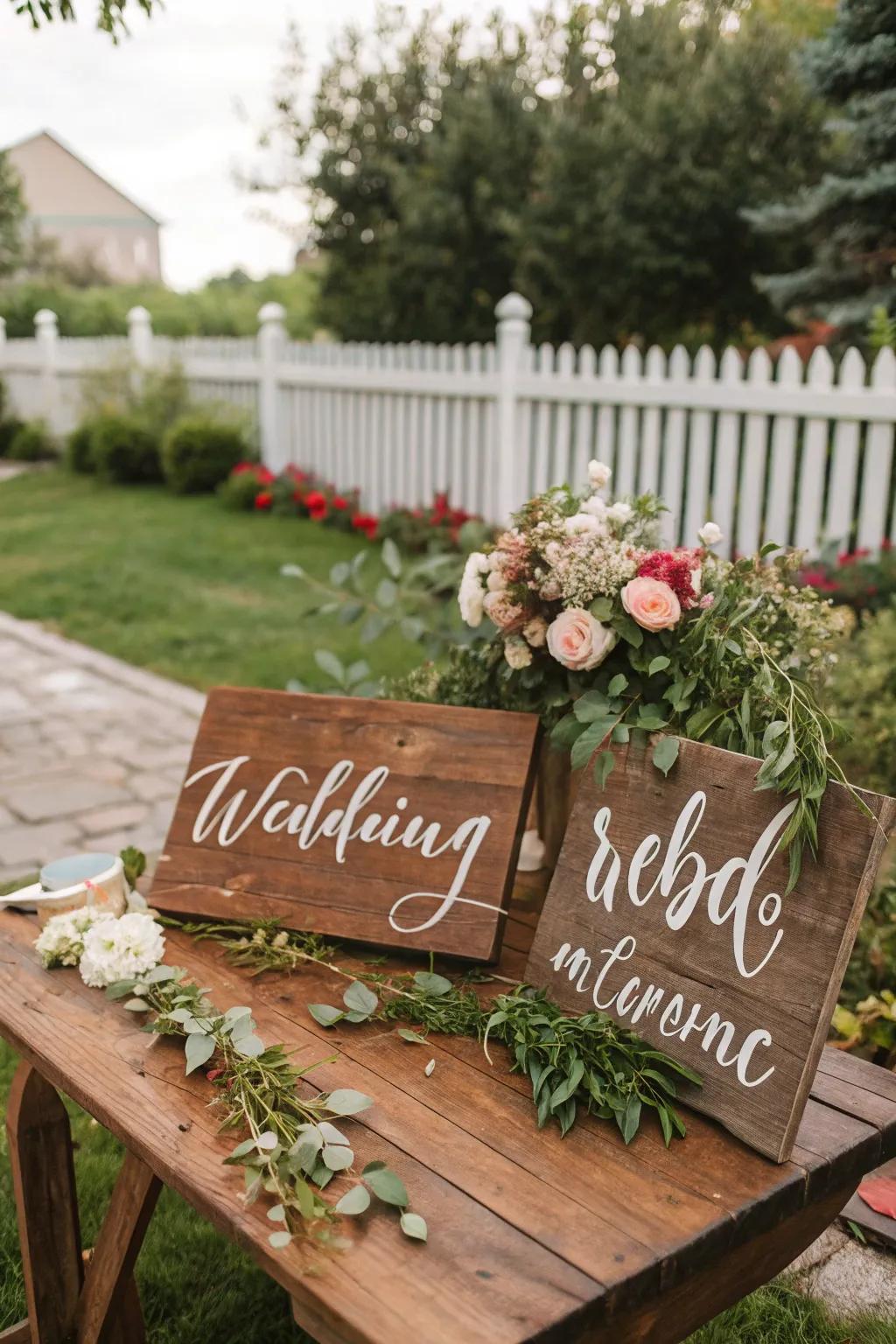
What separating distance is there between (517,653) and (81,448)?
1123cm

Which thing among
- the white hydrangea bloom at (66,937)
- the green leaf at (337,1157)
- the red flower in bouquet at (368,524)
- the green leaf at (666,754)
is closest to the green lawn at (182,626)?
the red flower in bouquet at (368,524)

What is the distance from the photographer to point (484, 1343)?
3.54 ft

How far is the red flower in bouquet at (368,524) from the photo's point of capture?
8.45 metres

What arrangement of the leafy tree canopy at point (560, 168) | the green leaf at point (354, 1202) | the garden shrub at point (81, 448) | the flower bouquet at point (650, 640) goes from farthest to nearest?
the garden shrub at point (81, 448) → the leafy tree canopy at point (560, 168) → the flower bouquet at point (650, 640) → the green leaf at point (354, 1202)

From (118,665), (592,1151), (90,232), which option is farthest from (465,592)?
(90,232)

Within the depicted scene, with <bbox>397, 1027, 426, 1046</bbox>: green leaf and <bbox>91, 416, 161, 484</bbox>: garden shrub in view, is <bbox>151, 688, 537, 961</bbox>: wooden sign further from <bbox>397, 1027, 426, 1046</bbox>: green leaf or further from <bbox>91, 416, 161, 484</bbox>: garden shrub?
<bbox>91, 416, 161, 484</bbox>: garden shrub

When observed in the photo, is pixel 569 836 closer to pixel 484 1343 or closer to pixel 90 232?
pixel 484 1343

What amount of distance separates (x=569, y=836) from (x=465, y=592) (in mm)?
503

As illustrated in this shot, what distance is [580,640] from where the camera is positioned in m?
1.79

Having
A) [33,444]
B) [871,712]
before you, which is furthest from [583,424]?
[33,444]

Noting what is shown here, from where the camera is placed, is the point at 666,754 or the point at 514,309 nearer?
the point at 666,754

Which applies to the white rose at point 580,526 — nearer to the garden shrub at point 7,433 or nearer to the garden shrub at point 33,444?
the garden shrub at point 33,444

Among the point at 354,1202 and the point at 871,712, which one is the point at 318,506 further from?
the point at 354,1202

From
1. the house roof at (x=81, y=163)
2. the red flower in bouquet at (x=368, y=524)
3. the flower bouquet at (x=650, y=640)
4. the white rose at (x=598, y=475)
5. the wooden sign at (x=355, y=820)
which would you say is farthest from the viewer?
the house roof at (x=81, y=163)
